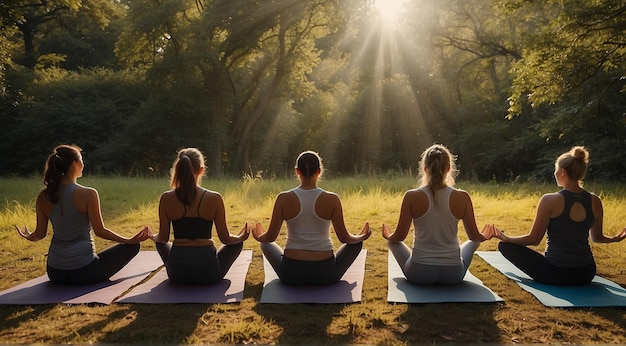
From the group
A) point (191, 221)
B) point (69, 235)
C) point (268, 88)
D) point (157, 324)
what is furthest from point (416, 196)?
point (268, 88)

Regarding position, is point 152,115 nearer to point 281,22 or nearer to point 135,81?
point 135,81

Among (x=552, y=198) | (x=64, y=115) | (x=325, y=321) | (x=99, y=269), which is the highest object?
(x=64, y=115)

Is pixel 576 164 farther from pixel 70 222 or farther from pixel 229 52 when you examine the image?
pixel 229 52

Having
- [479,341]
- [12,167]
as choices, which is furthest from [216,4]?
[479,341]

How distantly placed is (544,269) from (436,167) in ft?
4.75

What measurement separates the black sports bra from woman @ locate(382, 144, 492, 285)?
1.75m

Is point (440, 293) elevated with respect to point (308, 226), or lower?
lower

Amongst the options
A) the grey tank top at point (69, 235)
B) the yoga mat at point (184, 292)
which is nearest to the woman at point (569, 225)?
the yoga mat at point (184, 292)

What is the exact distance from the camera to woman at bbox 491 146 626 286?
454cm

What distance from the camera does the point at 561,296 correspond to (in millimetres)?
4441

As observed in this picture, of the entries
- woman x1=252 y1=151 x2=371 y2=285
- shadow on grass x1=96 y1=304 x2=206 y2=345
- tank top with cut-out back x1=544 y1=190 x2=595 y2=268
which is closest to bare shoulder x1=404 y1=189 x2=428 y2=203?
woman x1=252 y1=151 x2=371 y2=285

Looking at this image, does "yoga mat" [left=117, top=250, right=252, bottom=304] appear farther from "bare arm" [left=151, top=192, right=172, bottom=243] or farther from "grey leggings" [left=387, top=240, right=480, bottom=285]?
"grey leggings" [left=387, top=240, right=480, bottom=285]

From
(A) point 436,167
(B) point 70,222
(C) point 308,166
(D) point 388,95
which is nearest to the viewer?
(A) point 436,167

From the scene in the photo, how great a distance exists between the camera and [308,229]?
462 centimetres
